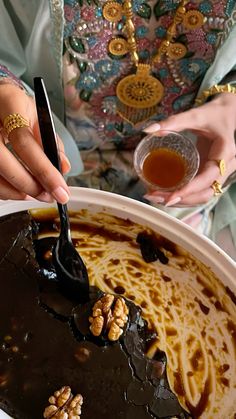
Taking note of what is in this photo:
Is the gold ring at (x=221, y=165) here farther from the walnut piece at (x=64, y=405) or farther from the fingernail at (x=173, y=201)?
the walnut piece at (x=64, y=405)

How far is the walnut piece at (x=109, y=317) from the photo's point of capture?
69cm

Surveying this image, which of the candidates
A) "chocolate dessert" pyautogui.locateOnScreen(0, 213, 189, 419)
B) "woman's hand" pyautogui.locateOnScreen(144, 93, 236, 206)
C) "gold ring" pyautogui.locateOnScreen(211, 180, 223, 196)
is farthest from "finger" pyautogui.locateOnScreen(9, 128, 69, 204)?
"gold ring" pyautogui.locateOnScreen(211, 180, 223, 196)

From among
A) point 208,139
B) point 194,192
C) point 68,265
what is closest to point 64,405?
point 68,265

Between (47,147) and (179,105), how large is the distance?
0.39 metres

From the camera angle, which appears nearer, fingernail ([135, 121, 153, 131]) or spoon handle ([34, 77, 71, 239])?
spoon handle ([34, 77, 71, 239])

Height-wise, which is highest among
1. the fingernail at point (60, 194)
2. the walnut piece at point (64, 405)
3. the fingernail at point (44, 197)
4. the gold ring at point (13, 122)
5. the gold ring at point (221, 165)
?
the gold ring at point (13, 122)

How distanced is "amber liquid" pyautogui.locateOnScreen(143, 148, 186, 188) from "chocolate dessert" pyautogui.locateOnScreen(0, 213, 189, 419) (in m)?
0.25

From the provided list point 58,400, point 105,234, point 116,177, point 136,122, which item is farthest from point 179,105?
point 58,400

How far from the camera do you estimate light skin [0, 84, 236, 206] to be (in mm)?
664

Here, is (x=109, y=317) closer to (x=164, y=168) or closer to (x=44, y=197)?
(x=44, y=197)

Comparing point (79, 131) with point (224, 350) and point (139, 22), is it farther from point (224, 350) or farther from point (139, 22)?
point (224, 350)

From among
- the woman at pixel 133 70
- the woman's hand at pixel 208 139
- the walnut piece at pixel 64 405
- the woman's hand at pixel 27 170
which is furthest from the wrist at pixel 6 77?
the walnut piece at pixel 64 405

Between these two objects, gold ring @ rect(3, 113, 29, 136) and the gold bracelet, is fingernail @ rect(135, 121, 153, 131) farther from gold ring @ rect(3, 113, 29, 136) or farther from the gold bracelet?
gold ring @ rect(3, 113, 29, 136)

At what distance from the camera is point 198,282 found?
760mm
